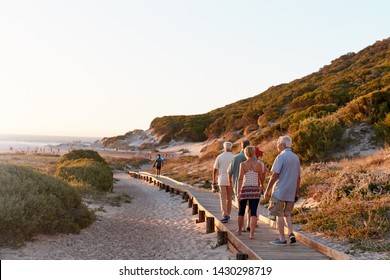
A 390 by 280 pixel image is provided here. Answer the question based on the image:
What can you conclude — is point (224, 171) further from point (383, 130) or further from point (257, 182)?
point (383, 130)

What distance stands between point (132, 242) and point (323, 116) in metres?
16.6

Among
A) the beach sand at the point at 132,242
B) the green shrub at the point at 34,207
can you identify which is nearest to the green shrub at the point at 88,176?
the beach sand at the point at 132,242

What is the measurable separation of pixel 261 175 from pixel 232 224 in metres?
2.47

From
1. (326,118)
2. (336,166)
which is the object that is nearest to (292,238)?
(336,166)

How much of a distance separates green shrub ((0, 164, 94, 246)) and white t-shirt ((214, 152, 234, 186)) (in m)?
3.79

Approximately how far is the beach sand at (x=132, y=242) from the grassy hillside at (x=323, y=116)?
8.09m

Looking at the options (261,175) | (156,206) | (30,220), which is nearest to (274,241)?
(261,175)

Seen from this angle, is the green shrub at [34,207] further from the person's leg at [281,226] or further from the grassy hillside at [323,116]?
the grassy hillside at [323,116]

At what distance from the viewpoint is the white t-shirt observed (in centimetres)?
1030

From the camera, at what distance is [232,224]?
10875 mm

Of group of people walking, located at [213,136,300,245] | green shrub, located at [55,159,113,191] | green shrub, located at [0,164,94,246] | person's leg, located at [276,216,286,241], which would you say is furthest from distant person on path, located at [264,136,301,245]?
green shrub, located at [55,159,113,191]

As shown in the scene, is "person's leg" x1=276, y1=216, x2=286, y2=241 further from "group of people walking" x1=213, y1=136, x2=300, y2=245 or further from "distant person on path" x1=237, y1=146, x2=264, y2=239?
"distant person on path" x1=237, y1=146, x2=264, y2=239

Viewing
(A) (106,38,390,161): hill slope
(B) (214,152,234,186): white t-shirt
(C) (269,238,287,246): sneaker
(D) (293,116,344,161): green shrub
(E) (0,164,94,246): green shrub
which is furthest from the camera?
(A) (106,38,390,161): hill slope
